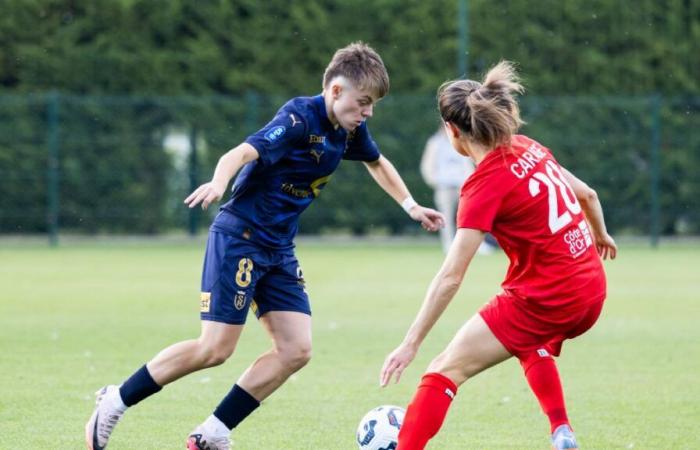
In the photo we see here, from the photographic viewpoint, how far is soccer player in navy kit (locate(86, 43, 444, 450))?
5.64 metres

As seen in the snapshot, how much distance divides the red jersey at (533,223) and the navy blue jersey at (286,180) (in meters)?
1.00

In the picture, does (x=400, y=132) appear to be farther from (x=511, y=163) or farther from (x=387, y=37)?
(x=511, y=163)

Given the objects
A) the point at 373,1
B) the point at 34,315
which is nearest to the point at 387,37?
the point at 373,1

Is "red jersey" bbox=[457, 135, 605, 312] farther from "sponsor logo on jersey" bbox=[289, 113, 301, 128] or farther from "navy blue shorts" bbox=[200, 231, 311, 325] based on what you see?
"navy blue shorts" bbox=[200, 231, 311, 325]

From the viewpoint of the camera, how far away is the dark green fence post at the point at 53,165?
22.1 m

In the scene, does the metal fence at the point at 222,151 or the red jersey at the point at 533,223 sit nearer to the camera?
the red jersey at the point at 533,223

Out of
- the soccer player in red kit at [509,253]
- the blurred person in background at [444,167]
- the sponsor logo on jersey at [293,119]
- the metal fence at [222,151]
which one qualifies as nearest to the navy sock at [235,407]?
the soccer player in red kit at [509,253]

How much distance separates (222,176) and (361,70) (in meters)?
0.91

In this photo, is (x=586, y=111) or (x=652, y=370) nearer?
(x=652, y=370)

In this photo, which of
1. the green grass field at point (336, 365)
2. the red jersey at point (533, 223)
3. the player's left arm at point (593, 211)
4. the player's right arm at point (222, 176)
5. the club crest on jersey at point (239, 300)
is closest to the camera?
the red jersey at point (533, 223)

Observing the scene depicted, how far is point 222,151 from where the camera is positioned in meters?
22.4

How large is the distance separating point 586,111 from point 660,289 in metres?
8.55

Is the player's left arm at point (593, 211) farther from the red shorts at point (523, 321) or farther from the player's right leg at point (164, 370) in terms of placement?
the player's right leg at point (164, 370)

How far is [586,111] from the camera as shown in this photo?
2217 centimetres
